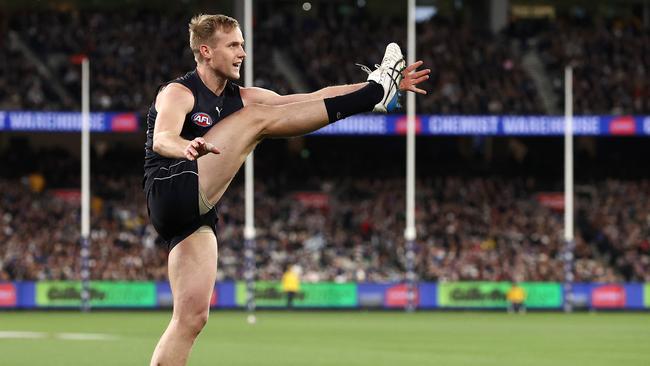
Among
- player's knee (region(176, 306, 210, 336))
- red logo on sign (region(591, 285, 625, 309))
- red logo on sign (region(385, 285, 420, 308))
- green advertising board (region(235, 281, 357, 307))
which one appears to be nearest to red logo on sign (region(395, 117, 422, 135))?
red logo on sign (region(385, 285, 420, 308))

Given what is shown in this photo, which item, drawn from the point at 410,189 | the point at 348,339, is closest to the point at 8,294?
the point at 410,189

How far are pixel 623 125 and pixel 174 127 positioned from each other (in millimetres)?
32796

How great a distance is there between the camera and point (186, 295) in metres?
7.58

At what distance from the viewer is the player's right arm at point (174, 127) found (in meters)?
6.74

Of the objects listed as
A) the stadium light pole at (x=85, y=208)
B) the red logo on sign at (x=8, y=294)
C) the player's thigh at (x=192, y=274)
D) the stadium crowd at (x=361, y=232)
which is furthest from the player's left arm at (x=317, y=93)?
the stadium crowd at (x=361, y=232)

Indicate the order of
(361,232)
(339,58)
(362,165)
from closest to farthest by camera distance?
1. (361,232)
2. (339,58)
3. (362,165)

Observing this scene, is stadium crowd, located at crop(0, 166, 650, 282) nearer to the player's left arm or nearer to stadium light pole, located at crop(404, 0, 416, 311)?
stadium light pole, located at crop(404, 0, 416, 311)

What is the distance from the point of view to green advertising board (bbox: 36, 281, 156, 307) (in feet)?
117

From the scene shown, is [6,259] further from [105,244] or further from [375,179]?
[375,179]

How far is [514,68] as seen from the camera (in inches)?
1638

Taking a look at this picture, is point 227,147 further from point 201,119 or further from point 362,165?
point 362,165

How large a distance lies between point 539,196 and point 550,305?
6.69m

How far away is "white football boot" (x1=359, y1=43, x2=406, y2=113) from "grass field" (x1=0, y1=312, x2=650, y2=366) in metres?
9.26

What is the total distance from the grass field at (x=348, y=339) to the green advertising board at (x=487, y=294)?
2.44m
